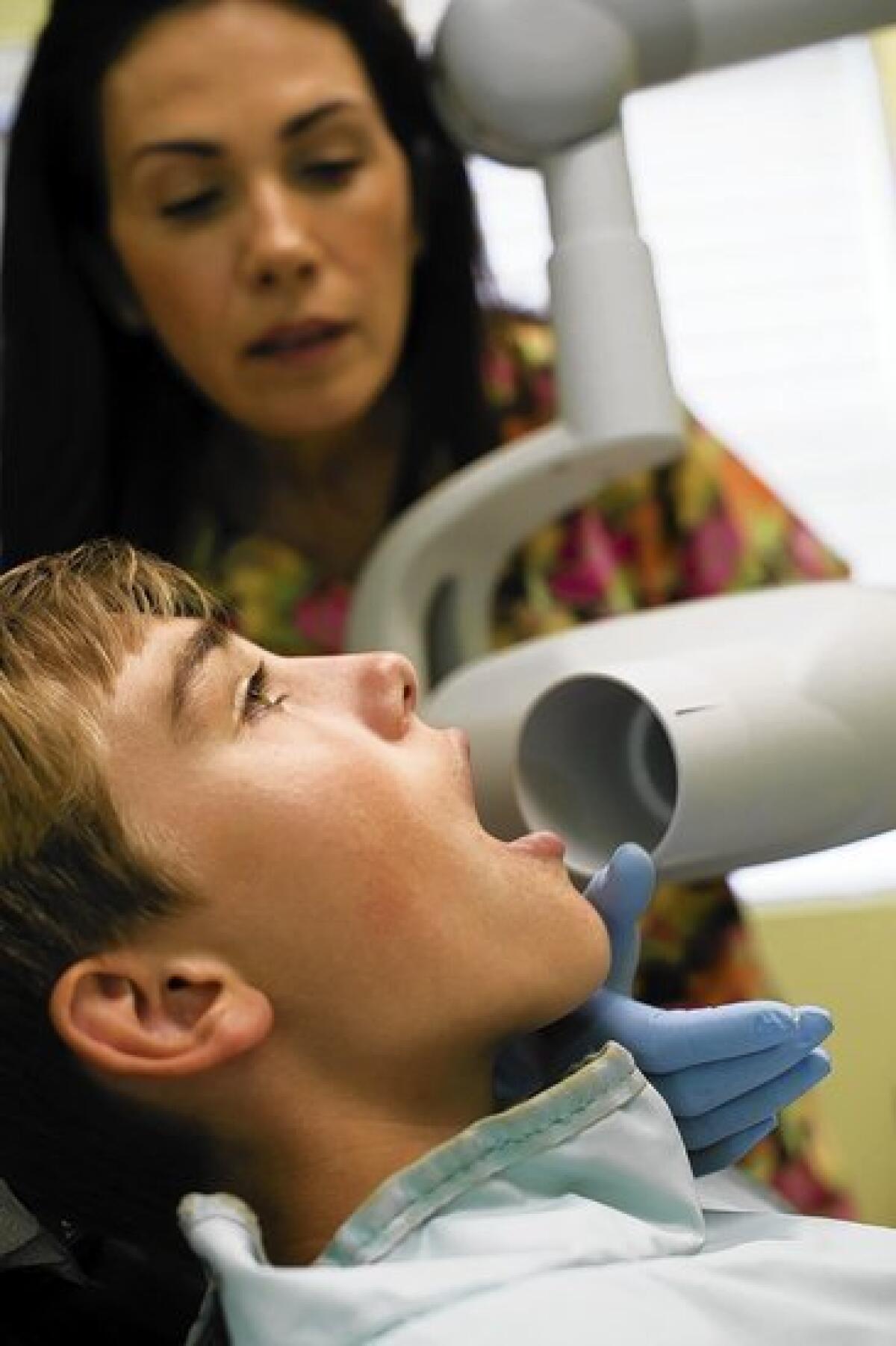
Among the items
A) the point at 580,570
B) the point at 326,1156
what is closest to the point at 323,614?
the point at 580,570

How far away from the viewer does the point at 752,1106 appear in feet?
3.09

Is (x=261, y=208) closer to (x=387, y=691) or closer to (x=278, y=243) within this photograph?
(x=278, y=243)

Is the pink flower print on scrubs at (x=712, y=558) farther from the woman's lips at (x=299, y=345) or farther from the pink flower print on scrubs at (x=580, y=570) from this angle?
the woman's lips at (x=299, y=345)

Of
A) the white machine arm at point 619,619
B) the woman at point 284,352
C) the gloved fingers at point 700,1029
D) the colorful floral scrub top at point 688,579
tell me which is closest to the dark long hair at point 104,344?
the woman at point 284,352

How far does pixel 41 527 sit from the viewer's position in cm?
146

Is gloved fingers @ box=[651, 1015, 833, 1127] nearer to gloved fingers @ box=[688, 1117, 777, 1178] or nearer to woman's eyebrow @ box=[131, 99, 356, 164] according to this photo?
gloved fingers @ box=[688, 1117, 777, 1178]

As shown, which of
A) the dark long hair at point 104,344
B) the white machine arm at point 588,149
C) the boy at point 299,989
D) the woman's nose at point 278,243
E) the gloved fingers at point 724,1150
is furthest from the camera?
the dark long hair at point 104,344

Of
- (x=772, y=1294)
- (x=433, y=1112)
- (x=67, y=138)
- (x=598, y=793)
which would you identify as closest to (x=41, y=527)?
(x=67, y=138)

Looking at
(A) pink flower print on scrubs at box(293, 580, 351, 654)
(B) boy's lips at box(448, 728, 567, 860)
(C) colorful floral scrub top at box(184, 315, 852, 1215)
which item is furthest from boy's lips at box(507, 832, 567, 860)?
(A) pink flower print on scrubs at box(293, 580, 351, 654)

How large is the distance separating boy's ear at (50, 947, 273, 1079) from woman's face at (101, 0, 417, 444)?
1.98 feet

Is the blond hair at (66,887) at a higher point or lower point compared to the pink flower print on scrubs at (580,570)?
higher

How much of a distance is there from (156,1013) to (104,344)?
76 cm

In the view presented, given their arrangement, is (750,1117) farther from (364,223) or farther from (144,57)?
(144,57)

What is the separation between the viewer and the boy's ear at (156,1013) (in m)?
A: 0.85
